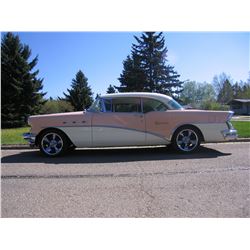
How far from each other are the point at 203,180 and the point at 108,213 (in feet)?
6.65

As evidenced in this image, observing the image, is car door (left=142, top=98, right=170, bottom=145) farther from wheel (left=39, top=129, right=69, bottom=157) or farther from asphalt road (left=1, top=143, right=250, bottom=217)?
wheel (left=39, top=129, right=69, bottom=157)

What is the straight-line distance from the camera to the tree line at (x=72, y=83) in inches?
1066

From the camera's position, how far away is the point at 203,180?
455 cm

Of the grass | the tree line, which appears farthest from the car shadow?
the tree line

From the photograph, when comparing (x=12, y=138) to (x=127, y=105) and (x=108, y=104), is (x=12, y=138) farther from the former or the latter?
(x=127, y=105)

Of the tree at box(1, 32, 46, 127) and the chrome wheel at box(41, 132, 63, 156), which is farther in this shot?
the tree at box(1, 32, 46, 127)

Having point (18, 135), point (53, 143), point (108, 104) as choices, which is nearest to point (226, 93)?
point (18, 135)

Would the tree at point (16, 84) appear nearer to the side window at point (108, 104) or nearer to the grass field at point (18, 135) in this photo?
the grass field at point (18, 135)

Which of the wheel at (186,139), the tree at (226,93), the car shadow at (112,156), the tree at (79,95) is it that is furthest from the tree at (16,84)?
the tree at (226,93)

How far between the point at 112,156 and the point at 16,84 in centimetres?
2321

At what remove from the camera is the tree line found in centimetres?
2708

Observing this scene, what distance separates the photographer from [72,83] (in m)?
47.3

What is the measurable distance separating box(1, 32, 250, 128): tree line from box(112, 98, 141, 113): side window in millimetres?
21728

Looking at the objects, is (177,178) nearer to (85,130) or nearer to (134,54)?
(85,130)
